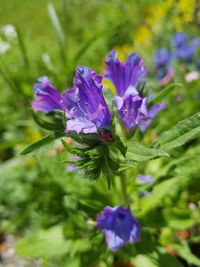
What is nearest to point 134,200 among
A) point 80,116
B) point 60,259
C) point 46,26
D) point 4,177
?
point 60,259

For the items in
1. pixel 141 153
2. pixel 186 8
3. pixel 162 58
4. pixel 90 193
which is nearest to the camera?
pixel 141 153

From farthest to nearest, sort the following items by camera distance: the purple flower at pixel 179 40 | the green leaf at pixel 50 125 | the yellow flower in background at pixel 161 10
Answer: the purple flower at pixel 179 40
the yellow flower in background at pixel 161 10
the green leaf at pixel 50 125

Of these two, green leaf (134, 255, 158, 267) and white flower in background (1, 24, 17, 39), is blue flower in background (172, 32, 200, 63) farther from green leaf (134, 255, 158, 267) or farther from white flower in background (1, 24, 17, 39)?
green leaf (134, 255, 158, 267)

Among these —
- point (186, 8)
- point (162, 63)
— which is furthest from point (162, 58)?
point (186, 8)

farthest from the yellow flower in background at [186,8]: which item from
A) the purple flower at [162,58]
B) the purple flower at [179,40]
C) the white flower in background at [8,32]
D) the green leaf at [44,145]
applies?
the green leaf at [44,145]

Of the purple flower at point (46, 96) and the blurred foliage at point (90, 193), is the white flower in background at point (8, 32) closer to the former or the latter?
the blurred foliage at point (90, 193)

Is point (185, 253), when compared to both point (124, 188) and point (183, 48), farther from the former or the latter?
point (183, 48)

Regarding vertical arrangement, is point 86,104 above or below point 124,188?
above
